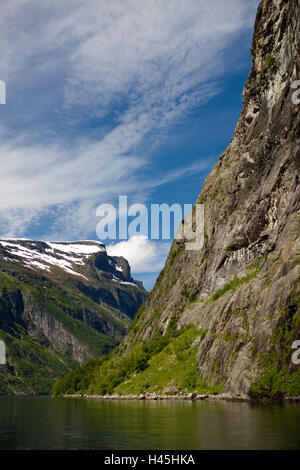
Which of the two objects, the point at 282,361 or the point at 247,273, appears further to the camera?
the point at 247,273

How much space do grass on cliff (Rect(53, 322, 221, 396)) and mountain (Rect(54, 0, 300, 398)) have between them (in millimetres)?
419

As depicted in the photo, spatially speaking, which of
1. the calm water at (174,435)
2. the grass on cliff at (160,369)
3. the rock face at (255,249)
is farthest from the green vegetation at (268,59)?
the calm water at (174,435)

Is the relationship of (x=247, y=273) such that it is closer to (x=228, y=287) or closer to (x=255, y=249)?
(x=228, y=287)

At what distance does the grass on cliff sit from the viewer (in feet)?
399

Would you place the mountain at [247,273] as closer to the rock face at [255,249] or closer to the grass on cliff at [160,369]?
the rock face at [255,249]

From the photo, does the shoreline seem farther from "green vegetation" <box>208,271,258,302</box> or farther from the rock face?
"green vegetation" <box>208,271,258,302</box>

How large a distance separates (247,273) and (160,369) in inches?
1505

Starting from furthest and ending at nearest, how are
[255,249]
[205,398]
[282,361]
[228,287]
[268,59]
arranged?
[268,59] → [228,287] → [255,249] → [205,398] → [282,361]

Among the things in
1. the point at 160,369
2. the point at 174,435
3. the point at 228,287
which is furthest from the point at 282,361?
the point at 160,369

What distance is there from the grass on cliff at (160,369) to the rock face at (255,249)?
13.8 ft

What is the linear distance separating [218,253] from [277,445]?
127m

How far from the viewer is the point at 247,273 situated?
138875 millimetres

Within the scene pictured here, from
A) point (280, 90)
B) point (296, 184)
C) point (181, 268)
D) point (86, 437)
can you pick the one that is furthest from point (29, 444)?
point (181, 268)
